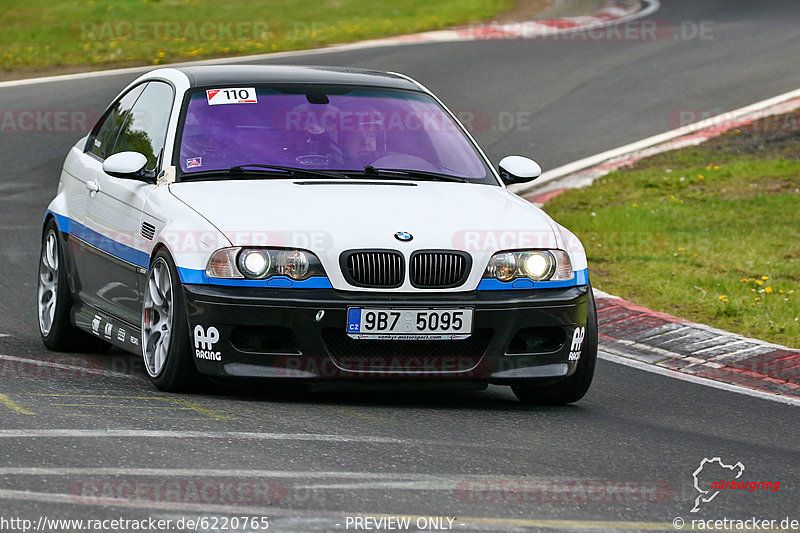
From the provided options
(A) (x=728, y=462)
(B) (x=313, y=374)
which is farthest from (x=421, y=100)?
(A) (x=728, y=462)

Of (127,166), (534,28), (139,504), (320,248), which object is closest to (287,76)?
(127,166)

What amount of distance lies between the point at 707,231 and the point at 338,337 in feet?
23.0

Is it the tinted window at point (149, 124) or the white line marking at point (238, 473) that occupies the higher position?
the tinted window at point (149, 124)

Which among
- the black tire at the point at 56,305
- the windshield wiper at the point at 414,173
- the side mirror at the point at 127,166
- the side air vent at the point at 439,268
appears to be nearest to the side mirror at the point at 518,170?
the windshield wiper at the point at 414,173

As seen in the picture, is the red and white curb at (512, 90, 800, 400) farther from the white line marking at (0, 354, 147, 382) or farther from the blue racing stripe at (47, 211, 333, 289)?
the white line marking at (0, 354, 147, 382)

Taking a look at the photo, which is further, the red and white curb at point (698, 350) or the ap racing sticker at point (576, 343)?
the red and white curb at point (698, 350)

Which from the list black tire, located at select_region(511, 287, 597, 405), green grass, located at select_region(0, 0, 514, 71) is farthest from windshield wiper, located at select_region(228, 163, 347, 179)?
green grass, located at select_region(0, 0, 514, 71)

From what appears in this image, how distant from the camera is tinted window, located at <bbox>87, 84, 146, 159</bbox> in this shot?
27.2 feet

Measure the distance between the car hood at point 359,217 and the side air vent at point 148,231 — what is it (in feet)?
0.66

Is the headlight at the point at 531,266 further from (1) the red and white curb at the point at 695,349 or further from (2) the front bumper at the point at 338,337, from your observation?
(1) the red and white curb at the point at 695,349

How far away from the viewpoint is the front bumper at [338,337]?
6.34 m

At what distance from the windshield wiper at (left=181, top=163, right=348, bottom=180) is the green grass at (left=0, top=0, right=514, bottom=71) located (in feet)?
50.4

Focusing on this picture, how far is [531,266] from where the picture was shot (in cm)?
666

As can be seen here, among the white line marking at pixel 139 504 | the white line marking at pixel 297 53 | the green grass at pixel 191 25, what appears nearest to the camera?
the white line marking at pixel 139 504
